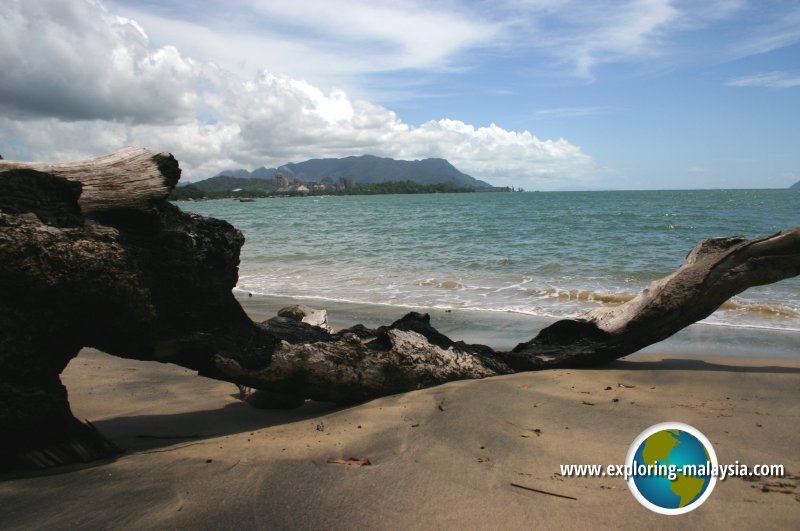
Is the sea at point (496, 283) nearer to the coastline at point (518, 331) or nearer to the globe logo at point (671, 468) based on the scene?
the coastline at point (518, 331)

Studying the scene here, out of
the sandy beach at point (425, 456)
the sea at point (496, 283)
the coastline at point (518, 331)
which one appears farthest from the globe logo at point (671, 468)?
the sea at point (496, 283)

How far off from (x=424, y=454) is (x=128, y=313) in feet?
7.08

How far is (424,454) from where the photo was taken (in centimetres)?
352

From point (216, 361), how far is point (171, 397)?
178 cm

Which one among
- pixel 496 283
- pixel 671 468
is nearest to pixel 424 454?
pixel 671 468

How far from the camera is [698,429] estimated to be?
3.84m

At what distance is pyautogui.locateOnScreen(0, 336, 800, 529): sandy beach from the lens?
2.74 m

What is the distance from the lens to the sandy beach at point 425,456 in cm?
274

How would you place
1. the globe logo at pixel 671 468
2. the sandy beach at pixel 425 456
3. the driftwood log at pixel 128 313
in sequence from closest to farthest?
the sandy beach at pixel 425 456, the globe logo at pixel 671 468, the driftwood log at pixel 128 313

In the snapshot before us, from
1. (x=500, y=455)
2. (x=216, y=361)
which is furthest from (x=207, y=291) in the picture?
(x=500, y=455)

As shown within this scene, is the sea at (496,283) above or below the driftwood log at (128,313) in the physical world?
below

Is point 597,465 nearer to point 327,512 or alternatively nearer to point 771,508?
point 771,508

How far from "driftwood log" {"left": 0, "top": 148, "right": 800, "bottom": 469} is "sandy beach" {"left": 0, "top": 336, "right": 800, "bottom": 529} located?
273mm

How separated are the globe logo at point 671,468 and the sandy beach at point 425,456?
2.6 inches
